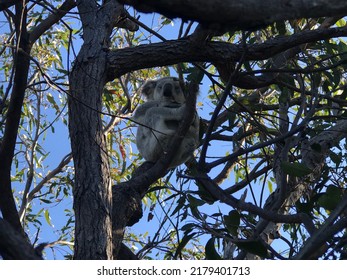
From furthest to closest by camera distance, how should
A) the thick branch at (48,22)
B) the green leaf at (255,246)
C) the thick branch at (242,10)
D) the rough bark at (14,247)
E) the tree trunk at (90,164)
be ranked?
the thick branch at (48,22)
the tree trunk at (90,164)
the green leaf at (255,246)
the rough bark at (14,247)
the thick branch at (242,10)

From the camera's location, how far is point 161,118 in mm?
6621

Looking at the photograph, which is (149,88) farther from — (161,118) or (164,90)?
(161,118)

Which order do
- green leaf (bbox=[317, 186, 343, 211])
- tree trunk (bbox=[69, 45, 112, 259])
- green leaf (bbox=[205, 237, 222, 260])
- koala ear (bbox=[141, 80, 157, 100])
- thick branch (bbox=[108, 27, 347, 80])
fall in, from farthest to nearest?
koala ear (bbox=[141, 80, 157, 100])
thick branch (bbox=[108, 27, 347, 80])
tree trunk (bbox=[69, 45, 112, 259])
green leaf (bbox=[205, 237, 222, 260])
green leaf (bbox=[317, 186, 343, 211])

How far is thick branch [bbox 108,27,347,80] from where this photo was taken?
11.8 ft

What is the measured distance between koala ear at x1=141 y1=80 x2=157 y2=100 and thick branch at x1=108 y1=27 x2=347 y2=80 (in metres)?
3.55

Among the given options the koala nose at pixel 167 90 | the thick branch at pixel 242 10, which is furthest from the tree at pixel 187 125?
the koala nose at pixel 167 90

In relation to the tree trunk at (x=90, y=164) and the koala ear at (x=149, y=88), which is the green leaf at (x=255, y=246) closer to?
the tree trunk at (x=90, y=164)

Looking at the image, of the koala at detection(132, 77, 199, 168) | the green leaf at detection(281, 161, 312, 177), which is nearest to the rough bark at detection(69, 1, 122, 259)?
the green leaf at detection(281, 161, 312, 177)

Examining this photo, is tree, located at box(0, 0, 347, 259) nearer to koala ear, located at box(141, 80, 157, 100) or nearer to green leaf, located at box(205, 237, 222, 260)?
green leaf, located at box(205, 237, 222, 260)

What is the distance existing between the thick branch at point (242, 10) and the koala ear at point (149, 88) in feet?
18.1

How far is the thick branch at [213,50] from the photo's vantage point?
361 cm

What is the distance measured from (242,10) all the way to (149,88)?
5.72 metres
